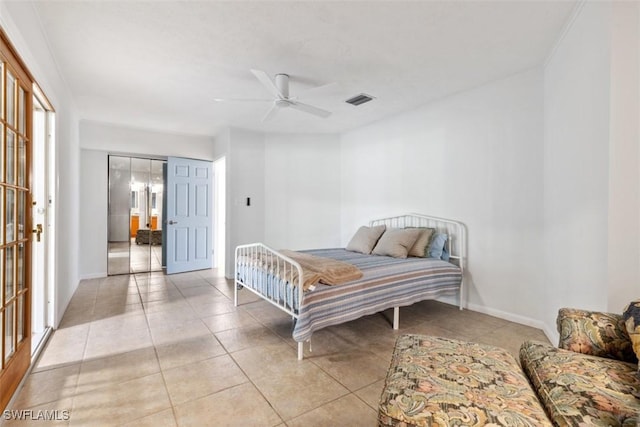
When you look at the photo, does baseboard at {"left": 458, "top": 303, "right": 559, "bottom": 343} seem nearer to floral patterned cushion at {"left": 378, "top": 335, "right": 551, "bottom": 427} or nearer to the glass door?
floral patterned cushion at {"left": 378, "top": 335, "right": 551, "bottom": 427}

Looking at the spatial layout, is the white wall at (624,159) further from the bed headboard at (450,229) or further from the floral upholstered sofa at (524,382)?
the bed headboard at (450,229)

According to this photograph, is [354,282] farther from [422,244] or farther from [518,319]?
[518,319]

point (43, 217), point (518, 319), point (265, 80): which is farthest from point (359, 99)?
point (43, 217)

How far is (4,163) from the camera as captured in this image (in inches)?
70.4

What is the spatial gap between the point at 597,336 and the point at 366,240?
8.76 ft

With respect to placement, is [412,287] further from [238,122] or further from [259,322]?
[238,122]

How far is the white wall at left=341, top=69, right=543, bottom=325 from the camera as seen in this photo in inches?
118

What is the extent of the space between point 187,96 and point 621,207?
4.19 metres

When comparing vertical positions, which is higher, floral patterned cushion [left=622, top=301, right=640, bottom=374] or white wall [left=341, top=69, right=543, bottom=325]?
white wall [left=341, top=69, right=543, bottom=325]

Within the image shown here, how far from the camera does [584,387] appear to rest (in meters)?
1.16

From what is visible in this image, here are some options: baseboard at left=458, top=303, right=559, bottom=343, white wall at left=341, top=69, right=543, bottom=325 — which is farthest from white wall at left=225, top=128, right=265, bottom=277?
baseboard at left=458, top=303, right=559, bottom=343

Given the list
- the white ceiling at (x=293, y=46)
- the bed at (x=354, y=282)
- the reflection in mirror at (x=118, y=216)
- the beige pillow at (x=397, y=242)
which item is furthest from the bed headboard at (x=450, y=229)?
the reflection in mirror at (x=118, y=216)

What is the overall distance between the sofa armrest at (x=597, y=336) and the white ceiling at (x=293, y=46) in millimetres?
2066

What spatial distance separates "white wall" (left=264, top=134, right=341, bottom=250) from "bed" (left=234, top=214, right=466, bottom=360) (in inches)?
62.4
